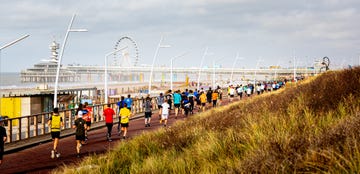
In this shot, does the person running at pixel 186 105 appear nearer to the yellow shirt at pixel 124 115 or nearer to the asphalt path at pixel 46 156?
the asphalt path at pixel 46 156

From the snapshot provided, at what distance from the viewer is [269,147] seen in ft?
19.1

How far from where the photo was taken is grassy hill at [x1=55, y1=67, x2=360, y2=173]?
4.87 metres

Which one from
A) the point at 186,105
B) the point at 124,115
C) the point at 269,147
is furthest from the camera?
the point at 186,105

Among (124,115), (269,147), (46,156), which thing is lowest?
(46,156)

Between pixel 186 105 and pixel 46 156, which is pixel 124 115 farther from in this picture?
pixel 186 105

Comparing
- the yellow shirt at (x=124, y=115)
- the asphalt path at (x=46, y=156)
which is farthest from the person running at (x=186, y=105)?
the yellow shirt at (x=124, y=115)

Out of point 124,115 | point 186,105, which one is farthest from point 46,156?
point 186,105

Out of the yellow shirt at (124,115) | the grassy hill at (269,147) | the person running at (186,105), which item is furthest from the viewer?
the person running at (186,105)

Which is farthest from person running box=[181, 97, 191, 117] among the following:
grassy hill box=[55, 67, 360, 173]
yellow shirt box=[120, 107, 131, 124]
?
grassy hill box=[55, 67, 360, 173]

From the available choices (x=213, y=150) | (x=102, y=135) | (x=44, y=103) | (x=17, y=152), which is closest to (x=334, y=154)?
(x=213, y=150)

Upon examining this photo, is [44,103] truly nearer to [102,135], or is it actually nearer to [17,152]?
[102,135]

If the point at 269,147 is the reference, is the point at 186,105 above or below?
below

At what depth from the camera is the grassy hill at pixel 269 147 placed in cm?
487

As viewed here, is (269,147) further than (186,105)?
No
